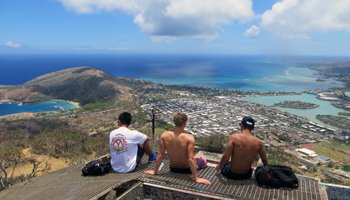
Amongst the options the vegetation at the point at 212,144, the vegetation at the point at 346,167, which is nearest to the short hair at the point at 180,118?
the vegetation at the point at 212,144

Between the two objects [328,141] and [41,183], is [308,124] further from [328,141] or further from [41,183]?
[41,183]

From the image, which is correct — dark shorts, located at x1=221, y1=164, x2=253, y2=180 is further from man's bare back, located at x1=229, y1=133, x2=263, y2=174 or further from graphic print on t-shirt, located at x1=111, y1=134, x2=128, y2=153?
graphic print on t-shirt, located at x1=111, y1=134, x2=128, y2=153

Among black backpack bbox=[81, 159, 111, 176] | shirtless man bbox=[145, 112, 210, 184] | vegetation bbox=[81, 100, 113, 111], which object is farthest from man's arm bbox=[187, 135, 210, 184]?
vegetation bbox=[81, 100, 113, 111]

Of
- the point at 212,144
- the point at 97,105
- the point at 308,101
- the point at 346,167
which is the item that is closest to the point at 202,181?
the point at 212,144

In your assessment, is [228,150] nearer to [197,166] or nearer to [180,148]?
[180,148]

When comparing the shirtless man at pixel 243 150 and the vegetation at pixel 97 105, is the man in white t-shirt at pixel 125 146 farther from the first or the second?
the vegetation at pixel 97 105

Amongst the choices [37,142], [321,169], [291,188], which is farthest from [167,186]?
[321,169]
